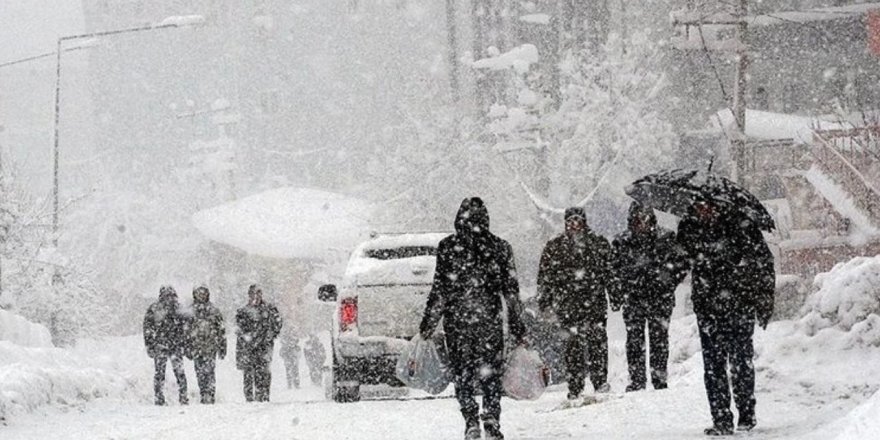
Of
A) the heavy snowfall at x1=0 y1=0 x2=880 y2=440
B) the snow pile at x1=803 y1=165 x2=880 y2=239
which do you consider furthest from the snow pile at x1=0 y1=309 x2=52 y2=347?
the snow pile at x1=803 y1=165 x2=880 y2=239

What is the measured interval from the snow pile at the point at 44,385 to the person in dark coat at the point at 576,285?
5.25 meters

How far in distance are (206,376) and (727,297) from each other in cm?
947

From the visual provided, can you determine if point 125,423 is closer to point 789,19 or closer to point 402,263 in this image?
point 402,263

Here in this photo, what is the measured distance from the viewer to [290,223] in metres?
Result: 49.8

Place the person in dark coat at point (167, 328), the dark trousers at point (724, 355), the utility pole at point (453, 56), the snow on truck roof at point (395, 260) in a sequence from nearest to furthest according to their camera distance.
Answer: the dark trousers at point (724, 355) → the snow on truck roof at point (395, 260) → the person in dark coat at point (167, 328) → the utility pole at point (453, 56)

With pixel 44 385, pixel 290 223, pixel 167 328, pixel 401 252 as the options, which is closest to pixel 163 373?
pixel 167 328

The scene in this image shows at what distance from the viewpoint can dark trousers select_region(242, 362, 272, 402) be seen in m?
15.9

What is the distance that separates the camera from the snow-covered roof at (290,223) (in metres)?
47.8

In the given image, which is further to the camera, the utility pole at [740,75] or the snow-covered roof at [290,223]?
the snow-covered roof at [290,223]

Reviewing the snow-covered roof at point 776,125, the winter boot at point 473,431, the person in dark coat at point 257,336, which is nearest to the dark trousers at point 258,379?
the person in dark coat at point 257,336

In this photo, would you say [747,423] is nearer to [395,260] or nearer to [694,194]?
[694,194]

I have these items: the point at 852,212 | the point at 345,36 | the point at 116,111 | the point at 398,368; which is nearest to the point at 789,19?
the point at 852,212

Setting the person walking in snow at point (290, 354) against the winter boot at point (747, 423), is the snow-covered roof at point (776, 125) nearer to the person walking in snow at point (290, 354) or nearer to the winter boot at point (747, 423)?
the person walking in snow at point (290, 354)

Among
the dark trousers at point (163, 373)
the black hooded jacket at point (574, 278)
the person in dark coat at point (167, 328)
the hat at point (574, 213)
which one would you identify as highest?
the hat at point (574, 213)
